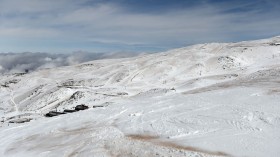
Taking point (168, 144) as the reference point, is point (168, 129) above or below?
above

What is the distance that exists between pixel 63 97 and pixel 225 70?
132 ft

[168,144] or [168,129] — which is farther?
[168,129]

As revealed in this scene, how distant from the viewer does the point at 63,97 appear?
82625 millimetres

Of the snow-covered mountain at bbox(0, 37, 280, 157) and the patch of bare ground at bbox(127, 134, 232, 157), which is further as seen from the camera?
the snow-covered mountain at bbox(0, 37, 280, 157)

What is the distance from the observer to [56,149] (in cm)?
2978

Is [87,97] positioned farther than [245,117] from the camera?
Yes

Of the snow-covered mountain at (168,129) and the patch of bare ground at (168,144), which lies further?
the snow-covered mountain at (168,129)

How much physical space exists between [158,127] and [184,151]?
7.79m

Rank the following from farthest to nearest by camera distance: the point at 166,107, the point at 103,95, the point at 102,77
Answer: the point at 102,77
the point at 103,95
the point at 166,107

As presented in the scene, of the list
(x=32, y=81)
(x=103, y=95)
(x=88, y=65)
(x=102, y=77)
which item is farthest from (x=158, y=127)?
(x=88, y=65)

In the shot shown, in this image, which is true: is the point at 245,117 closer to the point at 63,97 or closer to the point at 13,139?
the point at 13,139

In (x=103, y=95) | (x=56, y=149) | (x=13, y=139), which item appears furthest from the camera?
(x=103, y=95)

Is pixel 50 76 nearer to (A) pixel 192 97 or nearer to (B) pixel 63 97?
(B) pixel 63 97

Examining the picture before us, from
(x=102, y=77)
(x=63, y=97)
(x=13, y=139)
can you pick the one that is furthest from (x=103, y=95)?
(x=13, y=139)
